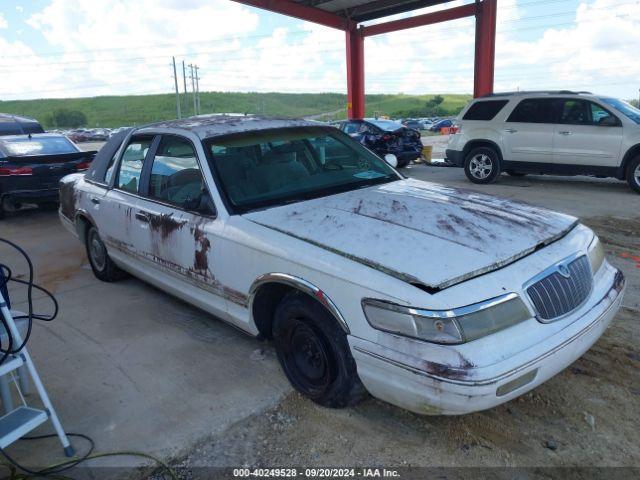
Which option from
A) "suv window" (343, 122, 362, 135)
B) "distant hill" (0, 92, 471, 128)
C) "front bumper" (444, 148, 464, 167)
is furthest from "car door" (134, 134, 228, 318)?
"distant hill" (0, 92, 471, 128)

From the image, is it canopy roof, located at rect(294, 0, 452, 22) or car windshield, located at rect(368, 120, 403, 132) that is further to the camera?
canopy roof, located at rect(294, 0, 452, 22)

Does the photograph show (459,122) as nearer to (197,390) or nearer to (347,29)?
(347,29)

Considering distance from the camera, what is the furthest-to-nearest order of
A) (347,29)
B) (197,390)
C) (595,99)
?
1. (347,29)
2. (595,99)
3. (197,390)

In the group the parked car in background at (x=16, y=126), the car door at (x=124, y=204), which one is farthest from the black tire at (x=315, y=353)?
the parked car in background at (x=16, y=126)

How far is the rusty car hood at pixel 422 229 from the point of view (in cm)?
252

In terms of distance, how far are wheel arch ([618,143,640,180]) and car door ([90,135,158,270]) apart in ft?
27.3

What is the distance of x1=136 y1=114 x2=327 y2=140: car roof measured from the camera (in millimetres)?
3933

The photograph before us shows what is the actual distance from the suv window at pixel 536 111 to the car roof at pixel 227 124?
23.5ft

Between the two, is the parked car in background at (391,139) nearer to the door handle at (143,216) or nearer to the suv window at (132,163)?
the suv window at (132,163)

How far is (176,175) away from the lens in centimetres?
395

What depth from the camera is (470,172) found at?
436 inches

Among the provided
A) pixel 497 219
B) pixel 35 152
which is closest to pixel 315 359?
pixel 497 219

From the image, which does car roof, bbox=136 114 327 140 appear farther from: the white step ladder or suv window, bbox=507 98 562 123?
suv window, bbox=507 98 562 123

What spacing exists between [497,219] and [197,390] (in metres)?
2.09
